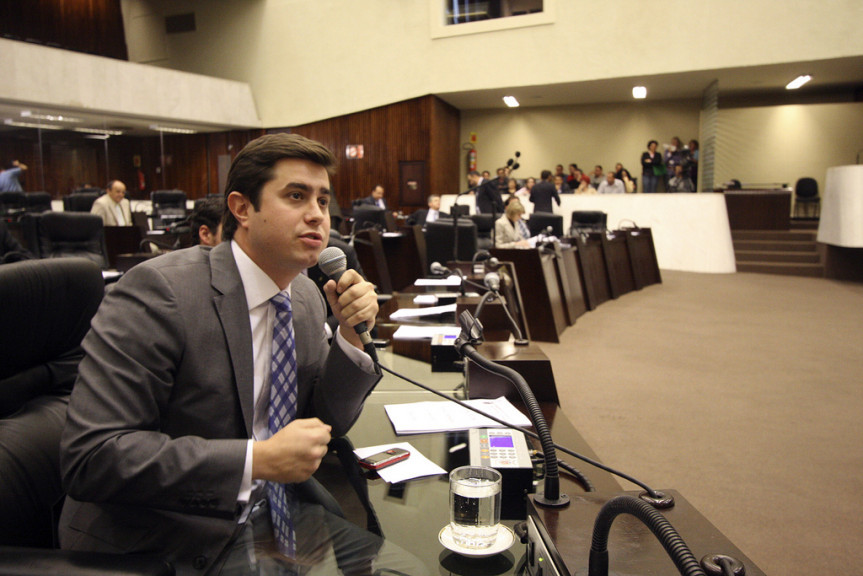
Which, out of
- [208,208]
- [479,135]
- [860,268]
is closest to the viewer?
[208,208]

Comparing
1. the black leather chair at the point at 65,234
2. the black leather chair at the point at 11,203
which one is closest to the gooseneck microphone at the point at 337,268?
the black leather chair at the point at 65,234

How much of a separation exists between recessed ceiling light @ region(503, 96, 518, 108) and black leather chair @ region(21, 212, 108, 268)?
928 cm

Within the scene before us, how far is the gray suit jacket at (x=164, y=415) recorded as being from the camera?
103 cm

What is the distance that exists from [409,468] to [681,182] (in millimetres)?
12056

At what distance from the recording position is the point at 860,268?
974 cm

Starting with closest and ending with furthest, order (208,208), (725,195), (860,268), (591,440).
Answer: (208,208) → (591,440) → (860,268) → (725,195)

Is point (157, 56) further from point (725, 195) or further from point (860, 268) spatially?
point (860, 268)

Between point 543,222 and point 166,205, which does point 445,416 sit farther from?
point 166,205

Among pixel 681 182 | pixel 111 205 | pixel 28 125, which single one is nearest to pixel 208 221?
pixel 111 205

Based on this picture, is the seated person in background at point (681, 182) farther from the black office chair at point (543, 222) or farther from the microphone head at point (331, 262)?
the microphone head at point (331, 262)

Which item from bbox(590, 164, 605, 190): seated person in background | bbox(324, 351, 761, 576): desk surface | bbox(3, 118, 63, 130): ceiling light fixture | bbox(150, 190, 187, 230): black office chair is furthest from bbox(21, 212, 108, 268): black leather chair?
bbox(590, 164, 605, 190): seated person in background

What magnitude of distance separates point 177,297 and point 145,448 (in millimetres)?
288

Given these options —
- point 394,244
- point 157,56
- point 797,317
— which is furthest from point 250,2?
point 797,317

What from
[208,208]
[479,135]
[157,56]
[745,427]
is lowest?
[745,427]
